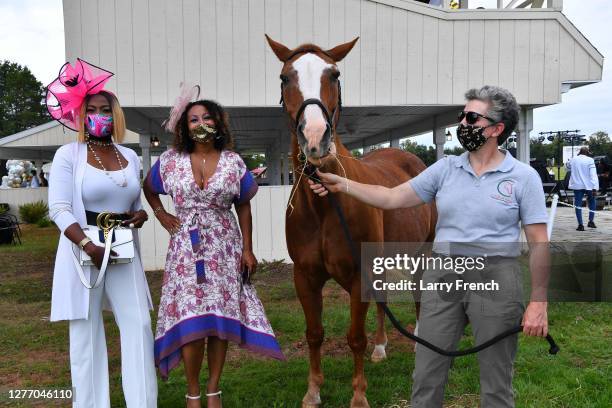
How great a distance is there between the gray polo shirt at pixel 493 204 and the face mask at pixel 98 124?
74.6 inches

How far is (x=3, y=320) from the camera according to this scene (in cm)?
566

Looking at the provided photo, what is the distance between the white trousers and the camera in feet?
8.72

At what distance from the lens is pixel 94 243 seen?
2.58 metres

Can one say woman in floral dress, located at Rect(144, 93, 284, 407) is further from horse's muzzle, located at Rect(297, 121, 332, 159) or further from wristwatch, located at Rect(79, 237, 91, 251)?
horse's muzzle, located at Rect(297, 121, 332, 159)

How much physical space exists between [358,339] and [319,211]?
94cm

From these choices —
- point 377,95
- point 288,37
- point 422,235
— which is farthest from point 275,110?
point 422,235

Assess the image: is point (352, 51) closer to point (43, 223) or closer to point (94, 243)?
point (94, 243)

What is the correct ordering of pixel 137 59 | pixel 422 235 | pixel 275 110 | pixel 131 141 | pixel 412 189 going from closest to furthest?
pixel 412 189 → pixel 422 235 → pixel 137 59 → pixel 275 110 → pixel 131 141

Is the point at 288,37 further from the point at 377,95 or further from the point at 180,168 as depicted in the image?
the point at 180,168

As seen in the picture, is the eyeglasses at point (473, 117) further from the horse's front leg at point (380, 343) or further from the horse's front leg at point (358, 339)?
the horse's front leg at point (380, 343)

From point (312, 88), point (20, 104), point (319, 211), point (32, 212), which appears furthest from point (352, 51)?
point (20, 104)

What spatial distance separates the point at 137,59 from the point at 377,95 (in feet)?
Answer: 12.1

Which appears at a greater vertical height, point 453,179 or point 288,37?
point 288,37

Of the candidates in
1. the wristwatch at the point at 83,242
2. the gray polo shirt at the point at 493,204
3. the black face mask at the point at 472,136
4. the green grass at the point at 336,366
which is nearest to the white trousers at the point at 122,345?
the wristwatch at the point at 83,242
